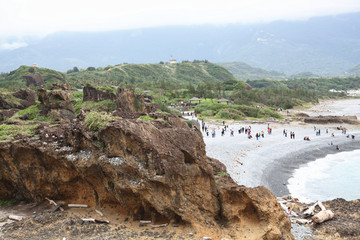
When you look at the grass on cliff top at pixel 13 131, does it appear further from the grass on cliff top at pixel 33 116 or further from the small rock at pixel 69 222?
the grass on cliff top at pixel 33 116

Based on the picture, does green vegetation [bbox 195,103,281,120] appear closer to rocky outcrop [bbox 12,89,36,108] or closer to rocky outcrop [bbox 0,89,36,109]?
rocky outcrop [bbox 12,89,36,108]

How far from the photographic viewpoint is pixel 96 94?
33.8m

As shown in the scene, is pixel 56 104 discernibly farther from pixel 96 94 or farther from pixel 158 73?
pixel 158 73

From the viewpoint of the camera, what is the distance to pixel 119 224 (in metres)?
12.2

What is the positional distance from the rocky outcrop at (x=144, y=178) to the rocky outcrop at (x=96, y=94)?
19.5m

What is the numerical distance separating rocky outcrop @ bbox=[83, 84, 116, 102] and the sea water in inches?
827

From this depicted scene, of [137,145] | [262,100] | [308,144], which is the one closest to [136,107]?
[137,145]

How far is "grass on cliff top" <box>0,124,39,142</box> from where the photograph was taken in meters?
14.1

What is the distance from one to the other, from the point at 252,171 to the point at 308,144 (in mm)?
16059

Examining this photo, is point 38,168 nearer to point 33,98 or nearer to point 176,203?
point 176,203

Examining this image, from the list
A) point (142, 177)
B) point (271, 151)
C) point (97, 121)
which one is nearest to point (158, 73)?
point (271, 151)

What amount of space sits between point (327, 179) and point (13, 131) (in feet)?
84.5

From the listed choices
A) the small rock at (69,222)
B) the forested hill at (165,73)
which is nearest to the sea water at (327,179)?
the small rock at (69,222)

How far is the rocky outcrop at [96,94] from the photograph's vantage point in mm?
33362
